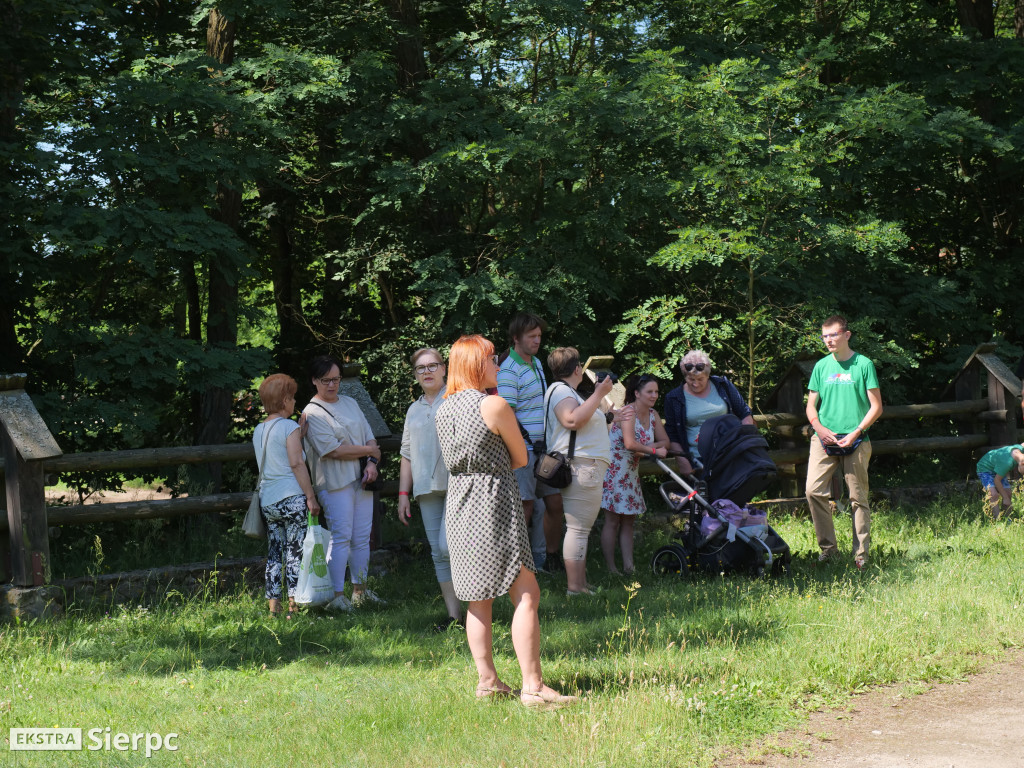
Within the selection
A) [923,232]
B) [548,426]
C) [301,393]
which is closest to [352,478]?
[548,426]

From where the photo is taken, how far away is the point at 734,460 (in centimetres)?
741

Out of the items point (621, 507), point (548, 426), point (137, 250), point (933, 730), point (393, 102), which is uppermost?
point (393, 102)

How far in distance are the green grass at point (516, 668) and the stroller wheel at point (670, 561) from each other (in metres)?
0.13

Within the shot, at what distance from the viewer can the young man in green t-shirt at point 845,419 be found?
7520 mm

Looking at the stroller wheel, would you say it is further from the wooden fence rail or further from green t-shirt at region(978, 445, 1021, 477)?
green t-shirt at region(978, 445, 1021, 477)

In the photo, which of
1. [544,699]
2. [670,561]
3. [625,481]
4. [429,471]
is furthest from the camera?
[625,481]

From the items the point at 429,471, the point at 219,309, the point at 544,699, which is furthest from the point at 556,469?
the point at 219,309

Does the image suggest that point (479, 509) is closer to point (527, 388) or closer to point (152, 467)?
point (527, 388)

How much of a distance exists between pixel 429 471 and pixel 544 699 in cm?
210

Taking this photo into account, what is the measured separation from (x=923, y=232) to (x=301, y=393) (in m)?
8.75

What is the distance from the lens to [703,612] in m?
6.29

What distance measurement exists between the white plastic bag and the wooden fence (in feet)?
5.36

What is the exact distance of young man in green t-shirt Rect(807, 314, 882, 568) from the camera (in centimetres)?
752

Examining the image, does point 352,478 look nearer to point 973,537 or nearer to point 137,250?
point 137,250
